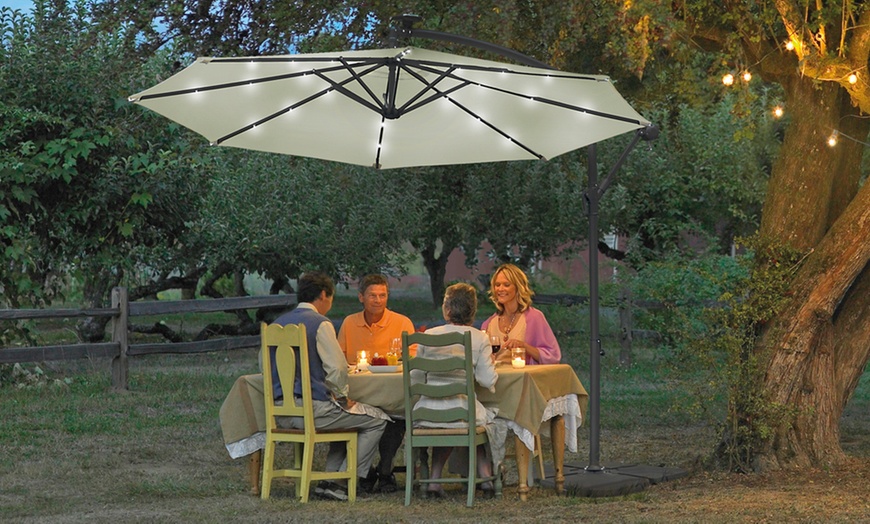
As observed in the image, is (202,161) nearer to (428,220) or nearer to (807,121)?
(807,121)

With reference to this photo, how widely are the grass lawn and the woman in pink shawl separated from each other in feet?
3.10

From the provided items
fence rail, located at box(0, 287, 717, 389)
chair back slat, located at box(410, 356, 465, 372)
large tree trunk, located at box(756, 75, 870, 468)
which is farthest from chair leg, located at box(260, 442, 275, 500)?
fence rail, located at box(0, 287, 717, 389)

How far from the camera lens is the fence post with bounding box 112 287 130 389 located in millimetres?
13367

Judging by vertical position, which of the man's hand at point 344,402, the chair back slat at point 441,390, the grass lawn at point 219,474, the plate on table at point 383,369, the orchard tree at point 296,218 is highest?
the orchard tree at point 296,218

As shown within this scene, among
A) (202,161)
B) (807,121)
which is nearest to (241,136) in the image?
(807,121)

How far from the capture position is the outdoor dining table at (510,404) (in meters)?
7.54

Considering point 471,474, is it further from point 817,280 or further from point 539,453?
point 817,280

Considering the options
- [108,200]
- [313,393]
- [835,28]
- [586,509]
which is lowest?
[586,509]

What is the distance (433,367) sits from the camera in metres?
7.26

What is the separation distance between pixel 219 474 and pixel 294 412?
5.11 feet

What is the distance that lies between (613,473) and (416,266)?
41.6 meters

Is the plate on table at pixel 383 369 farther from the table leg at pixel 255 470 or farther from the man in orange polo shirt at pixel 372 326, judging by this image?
the table leg at pixel 255 470

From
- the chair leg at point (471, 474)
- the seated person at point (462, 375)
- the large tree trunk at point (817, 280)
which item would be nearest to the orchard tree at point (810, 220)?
the large tree trunk at point (817, 280)

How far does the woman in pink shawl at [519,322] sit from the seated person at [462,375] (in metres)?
0.77
